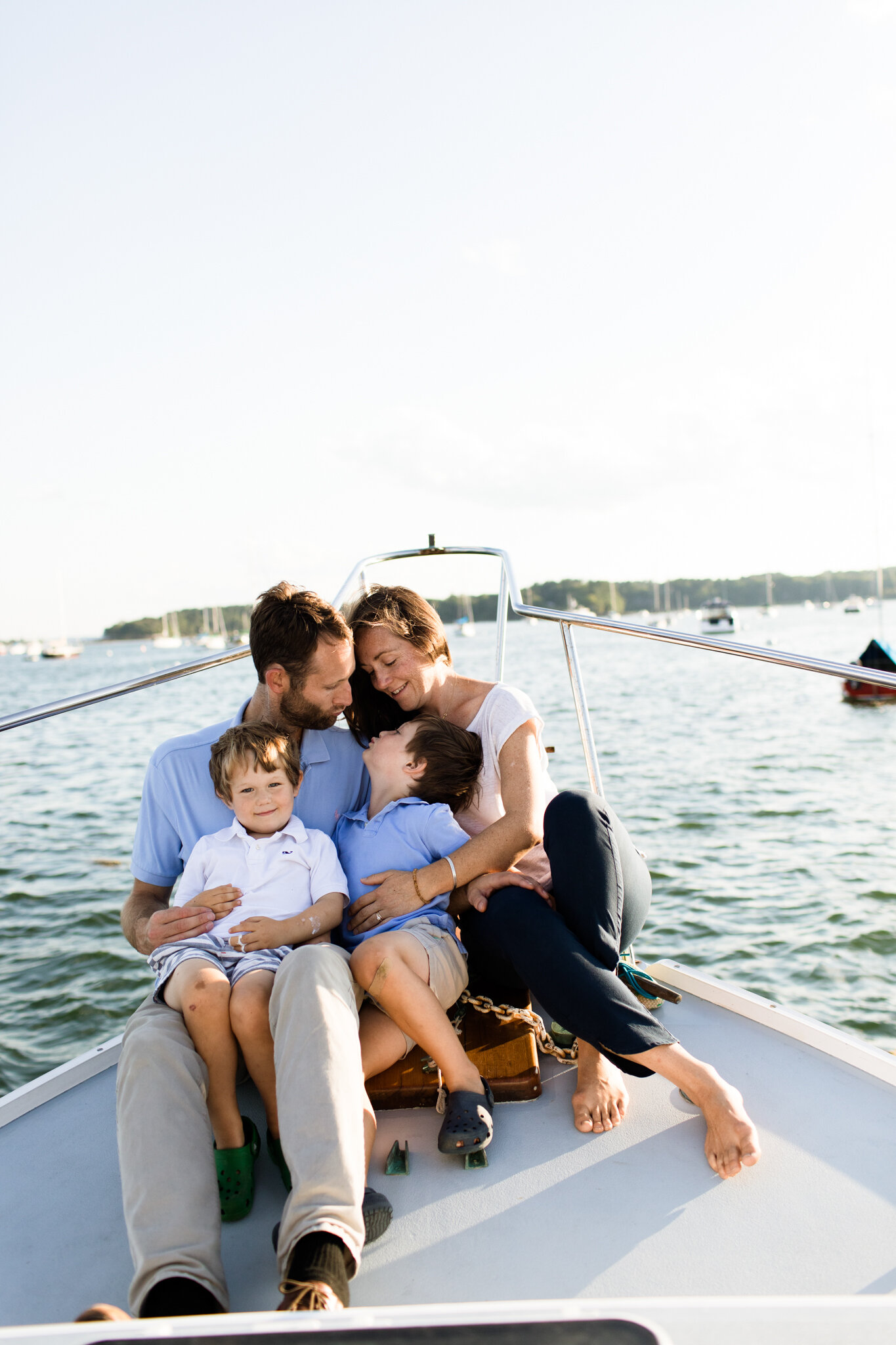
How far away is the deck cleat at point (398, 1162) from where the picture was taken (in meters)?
1.39

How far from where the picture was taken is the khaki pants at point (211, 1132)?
1.11 m

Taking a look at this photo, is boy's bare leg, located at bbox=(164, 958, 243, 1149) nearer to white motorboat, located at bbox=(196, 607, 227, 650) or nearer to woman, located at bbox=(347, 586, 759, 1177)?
woman, located at bbox=(347, 586, 759, 1177)

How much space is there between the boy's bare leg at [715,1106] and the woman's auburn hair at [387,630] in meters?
0.97

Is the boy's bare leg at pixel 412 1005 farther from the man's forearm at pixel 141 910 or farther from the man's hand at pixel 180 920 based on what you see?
the man's forearm at pixel 141 910

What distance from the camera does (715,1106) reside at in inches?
55.3

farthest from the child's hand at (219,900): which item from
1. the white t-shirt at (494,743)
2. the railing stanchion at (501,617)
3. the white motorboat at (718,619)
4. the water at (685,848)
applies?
the white motorboat at (718,619)

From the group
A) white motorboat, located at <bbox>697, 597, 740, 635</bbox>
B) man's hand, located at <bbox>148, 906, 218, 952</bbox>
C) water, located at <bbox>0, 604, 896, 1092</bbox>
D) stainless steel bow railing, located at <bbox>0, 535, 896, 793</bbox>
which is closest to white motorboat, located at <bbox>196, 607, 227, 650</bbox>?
white motorboat, located at <bbox>697, 597, 740, 635</bbox>

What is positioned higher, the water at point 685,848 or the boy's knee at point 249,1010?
the boy's knee at point 249,1010

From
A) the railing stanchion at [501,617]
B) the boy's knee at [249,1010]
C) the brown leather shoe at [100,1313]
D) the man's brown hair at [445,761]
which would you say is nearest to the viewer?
the brown leather shoe at [100,1313]

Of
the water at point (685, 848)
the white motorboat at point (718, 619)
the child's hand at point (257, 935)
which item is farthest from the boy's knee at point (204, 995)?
the white motorboat at point (718, 619)

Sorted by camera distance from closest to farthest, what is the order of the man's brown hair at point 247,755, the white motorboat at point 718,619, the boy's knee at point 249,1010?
the boy's knee at point 249,1010 < the man's brown hair at point 247,755 < the white motorboat at point 718,619

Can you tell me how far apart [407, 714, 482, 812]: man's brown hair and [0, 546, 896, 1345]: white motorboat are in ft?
1.66

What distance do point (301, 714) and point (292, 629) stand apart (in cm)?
19

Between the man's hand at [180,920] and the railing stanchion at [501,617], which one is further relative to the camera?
the railing stanchion at [501,617]
